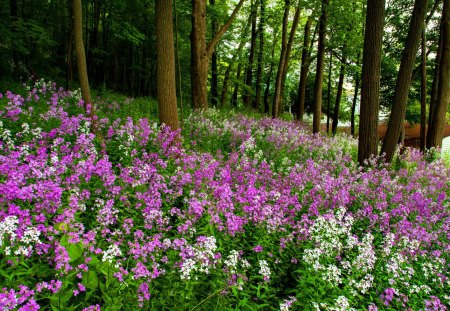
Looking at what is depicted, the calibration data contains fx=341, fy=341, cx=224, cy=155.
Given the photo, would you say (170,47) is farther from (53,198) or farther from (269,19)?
(269,19)

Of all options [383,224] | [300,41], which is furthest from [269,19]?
[383,224]

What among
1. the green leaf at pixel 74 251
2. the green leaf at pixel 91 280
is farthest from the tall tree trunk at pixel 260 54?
the green leaf at pixel 91 280

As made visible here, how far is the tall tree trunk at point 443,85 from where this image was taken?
45.4 feet

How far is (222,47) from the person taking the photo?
2283 cm

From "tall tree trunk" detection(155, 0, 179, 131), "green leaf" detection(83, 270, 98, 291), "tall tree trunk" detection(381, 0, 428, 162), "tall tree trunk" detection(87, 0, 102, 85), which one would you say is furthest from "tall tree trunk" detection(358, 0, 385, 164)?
"tall tree trunk" detection(87, 0, 102, 85)

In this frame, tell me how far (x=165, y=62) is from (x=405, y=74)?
22.0 ft

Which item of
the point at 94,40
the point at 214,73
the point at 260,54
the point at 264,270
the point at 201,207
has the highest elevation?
the point at 260,54

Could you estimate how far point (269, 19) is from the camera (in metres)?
22.5

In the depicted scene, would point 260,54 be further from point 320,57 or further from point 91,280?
point 91,280

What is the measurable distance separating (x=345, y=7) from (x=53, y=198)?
15357 millimetres

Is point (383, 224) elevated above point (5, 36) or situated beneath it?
situated beneath

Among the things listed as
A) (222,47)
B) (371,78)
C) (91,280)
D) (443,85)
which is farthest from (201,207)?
(222,47)

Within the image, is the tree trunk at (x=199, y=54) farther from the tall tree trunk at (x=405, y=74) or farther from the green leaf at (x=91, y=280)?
the green leaf at (x=91, y=280)

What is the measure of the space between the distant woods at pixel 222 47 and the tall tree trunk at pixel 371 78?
3 cm
